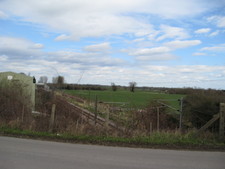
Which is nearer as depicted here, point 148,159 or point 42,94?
point 148,159

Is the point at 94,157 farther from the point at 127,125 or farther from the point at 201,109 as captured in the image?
the point at 201,109

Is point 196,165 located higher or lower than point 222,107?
lower

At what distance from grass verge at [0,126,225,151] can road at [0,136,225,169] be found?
30.9 inches

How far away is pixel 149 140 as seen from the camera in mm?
9742

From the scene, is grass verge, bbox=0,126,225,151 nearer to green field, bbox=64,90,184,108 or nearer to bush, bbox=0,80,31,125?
bush, bbox=0,80,31,125

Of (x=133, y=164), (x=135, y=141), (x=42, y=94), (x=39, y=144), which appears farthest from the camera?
(x=42, y=94)

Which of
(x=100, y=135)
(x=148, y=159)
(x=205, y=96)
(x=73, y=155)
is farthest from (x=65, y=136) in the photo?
(x=205, y=96)

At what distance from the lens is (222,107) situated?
10.3 metres

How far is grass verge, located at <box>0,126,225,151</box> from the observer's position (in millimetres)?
9188

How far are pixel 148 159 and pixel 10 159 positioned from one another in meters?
4.06

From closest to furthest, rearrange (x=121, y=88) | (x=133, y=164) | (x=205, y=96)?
(x=133, y=164) < (x=205, y=96) < (x=121, y=88)

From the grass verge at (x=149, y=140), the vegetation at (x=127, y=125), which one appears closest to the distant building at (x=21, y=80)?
the vegetation at (x=127, y=125)

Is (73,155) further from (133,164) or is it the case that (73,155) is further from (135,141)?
(135,141)

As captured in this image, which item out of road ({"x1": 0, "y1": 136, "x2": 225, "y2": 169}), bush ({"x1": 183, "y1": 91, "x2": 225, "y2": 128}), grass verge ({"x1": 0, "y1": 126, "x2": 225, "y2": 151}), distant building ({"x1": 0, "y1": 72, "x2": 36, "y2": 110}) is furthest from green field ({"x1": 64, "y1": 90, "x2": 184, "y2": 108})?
road ({"x1": 0, "y1": 136, "x2": 225, "y2": 169})
